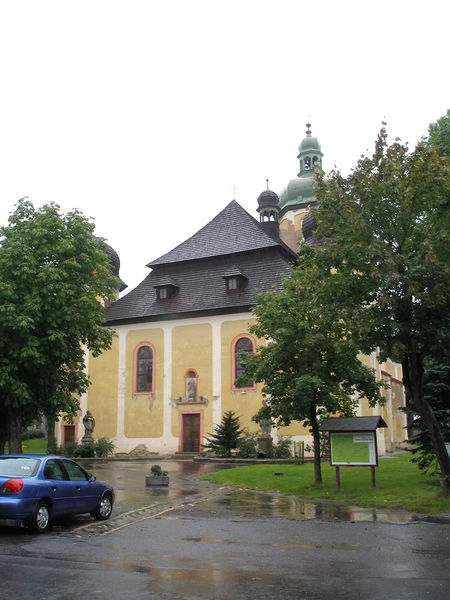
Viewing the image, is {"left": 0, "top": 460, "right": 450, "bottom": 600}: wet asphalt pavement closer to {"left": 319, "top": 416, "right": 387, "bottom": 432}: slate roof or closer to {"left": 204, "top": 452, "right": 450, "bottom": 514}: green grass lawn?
{"left": 204, "top": 452, "right": 450, "bottom": 514}: green grass lawn

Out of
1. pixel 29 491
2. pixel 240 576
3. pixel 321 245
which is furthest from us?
pixel 321 245

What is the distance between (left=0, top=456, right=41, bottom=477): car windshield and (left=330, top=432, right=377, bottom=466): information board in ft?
27.3

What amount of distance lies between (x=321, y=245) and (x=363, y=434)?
198 inches

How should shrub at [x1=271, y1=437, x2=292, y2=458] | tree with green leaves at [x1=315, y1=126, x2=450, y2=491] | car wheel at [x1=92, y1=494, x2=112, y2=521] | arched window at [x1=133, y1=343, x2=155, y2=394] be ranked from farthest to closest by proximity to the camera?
1. arched window at [x1=133, y1=343, x2=155, y2=394]
2. shrub at [x1=271, y1=437, x2=292, y2=458]
3. tree with green leaves at [x1=315, y1=126, x2=450, y2=491]
4. car wheel at [x1=92, y1=494, x2=112, y2=521]

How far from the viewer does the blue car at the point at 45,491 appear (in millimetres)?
10500

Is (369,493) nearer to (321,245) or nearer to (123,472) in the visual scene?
(321,245)

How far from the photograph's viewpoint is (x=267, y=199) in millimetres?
53156

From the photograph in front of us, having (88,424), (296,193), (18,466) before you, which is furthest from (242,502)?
(296,193)

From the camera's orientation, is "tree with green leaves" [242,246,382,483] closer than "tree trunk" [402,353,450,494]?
No

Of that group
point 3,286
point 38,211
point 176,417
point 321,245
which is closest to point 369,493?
point 321,245

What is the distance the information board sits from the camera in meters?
16.6

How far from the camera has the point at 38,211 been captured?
19.0 meters

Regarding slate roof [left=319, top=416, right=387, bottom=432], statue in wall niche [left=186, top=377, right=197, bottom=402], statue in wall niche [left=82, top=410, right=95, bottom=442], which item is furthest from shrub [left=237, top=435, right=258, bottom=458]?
slate roof [left=319, top=416, right=387, bottom=432]

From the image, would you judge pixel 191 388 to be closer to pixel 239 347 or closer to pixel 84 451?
pixel 239 347
